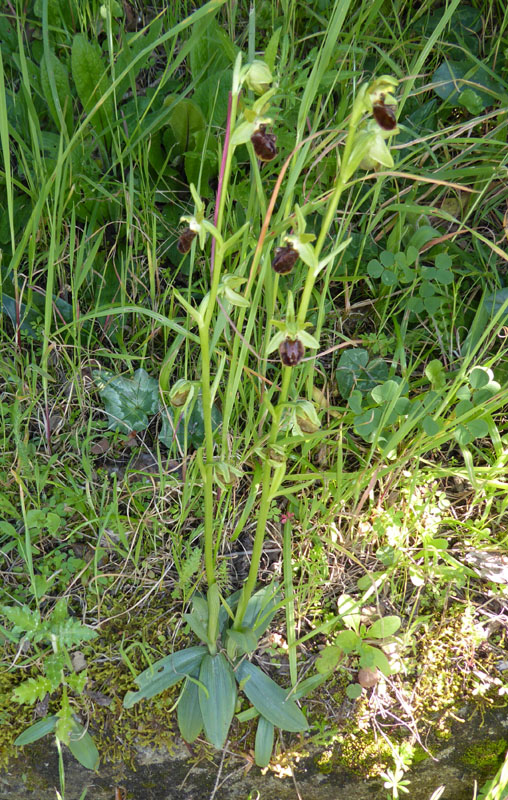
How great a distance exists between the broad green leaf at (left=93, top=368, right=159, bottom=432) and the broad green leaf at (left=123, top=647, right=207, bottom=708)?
690 millimetres

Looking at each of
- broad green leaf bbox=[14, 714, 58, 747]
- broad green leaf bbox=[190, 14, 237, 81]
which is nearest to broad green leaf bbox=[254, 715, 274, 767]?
broad green leaf bbox=[14, 714, 58, 747]

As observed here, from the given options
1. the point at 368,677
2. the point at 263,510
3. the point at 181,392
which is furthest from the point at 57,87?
the point at 368,677

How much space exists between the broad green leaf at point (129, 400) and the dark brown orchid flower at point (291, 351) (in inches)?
35.1

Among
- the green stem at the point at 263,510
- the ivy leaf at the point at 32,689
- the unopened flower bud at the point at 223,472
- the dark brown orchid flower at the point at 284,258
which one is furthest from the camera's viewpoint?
the ivy leaf at the point at 32,689

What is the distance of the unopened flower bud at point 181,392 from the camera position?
4.25ft

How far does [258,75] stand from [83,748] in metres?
1.69

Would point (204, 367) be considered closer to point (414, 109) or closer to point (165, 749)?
point (165, 749)

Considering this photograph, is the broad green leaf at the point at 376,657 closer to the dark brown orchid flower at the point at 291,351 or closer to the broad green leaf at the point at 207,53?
the dark brown orchid flower at the point at 291,351

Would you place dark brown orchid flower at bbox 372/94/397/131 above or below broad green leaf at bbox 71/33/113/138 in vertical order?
above

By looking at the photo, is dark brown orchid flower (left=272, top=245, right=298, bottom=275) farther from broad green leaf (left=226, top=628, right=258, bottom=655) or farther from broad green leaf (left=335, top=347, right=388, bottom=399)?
broad green leaf (left=226, top=628, right=258, bottom=655)

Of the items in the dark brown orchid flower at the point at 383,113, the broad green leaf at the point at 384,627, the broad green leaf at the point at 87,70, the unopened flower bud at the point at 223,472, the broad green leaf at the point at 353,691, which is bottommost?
the broad green leaf at the point at 353,691

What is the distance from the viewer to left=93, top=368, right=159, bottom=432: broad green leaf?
6.35 feet

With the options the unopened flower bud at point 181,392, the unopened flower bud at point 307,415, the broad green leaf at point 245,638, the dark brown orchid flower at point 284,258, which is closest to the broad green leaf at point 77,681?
the broad green leaf at point 245,638

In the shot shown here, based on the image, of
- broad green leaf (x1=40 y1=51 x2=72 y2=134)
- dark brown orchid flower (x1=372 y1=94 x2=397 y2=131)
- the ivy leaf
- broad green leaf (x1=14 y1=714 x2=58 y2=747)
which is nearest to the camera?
dark brown orchid flower (x1=372 y1=94 x2=397 y2=131)
